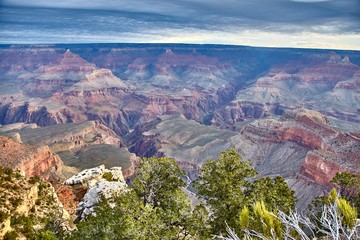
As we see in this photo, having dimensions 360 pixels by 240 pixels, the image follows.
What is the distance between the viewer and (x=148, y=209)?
17344 mm

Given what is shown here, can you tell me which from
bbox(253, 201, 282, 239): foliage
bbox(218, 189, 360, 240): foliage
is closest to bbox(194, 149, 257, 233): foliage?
bbox(218, 189, 360, 240): foliage

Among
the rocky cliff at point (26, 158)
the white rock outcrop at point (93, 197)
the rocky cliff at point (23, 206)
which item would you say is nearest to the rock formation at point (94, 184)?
the white rock outcrop at point (93, 197)

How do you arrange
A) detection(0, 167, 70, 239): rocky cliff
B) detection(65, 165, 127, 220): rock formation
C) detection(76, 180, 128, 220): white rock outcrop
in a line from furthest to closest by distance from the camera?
1. detection(65, 165, 127, 220): rock formation
2. detection(76, 180, 128, 220): white rock outcrop
3. detection(0, 167, 70, 239): rocky cliff

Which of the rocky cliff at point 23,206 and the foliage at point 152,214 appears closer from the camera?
the foliage at point 152,214

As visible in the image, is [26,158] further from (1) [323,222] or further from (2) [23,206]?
(1) [323,222]

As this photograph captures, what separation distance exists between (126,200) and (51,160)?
66784 mm

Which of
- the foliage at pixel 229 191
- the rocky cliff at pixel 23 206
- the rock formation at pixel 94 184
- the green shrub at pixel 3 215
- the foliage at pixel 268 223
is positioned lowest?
the rock formation at pixel 94 184

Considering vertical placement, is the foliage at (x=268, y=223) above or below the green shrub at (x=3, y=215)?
above

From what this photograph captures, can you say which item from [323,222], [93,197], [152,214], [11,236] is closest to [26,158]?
[93,197]

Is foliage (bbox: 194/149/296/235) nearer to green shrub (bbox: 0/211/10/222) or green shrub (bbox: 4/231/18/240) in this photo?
green shrub (bbox: 4/231/18/240)

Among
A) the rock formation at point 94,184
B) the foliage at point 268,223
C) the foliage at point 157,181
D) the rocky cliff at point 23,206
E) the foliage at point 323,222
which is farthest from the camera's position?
the rock formation at point 94,184

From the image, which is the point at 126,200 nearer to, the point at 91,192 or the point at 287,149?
the point at 91,192

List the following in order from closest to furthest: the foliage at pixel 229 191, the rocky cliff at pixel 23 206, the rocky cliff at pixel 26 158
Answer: the foliage at pixel 229 191
the rocky cliff at pixel 23 206
the rocky cliff at pixel 26 158

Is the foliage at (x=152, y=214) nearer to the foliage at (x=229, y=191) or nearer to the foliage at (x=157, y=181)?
the foliage at (x=157, y=181)
